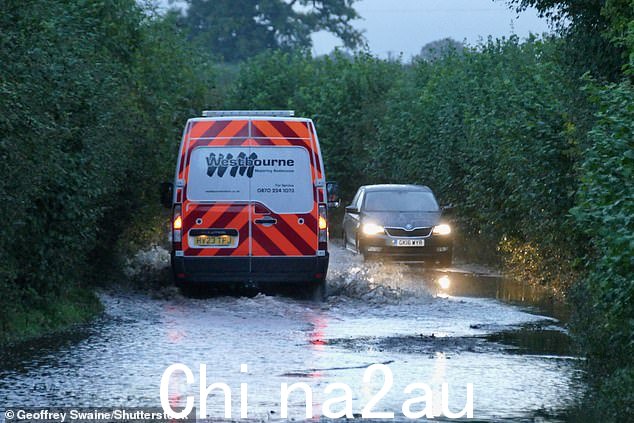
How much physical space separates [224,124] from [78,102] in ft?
9.59

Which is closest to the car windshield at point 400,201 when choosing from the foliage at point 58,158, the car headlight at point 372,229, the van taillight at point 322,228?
the car headlight at point 372,229

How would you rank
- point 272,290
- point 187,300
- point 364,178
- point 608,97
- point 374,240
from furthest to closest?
point 364,178
point 374,240
point 272,290
point 187,300
point 608,97

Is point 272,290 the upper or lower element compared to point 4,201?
lower

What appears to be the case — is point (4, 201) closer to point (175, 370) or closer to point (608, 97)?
point (175, 370)

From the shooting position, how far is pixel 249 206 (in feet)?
63.8

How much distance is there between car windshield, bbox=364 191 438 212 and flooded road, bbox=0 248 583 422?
7760mm

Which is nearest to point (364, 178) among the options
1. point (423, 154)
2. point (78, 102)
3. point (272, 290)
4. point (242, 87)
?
point (423, 154)

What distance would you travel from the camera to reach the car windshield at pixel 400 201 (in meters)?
29.0

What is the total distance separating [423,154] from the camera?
120ft

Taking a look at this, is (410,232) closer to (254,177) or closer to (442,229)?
(442,229)

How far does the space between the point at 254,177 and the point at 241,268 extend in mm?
1234

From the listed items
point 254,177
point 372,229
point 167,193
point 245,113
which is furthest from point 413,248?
point 254,177

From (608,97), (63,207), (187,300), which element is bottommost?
(187,300)

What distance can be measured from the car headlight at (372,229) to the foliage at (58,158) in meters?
5.25
